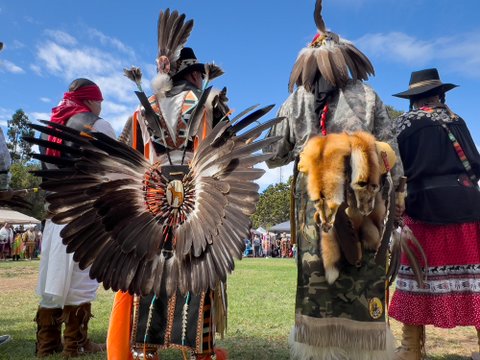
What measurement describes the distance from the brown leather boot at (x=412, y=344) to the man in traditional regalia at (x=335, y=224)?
97cm

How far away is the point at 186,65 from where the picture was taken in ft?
9.73

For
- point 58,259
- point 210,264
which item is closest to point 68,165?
point 210,264

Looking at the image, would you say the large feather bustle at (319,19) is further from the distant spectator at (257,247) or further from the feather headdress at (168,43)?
the distant spectator at (257,247)

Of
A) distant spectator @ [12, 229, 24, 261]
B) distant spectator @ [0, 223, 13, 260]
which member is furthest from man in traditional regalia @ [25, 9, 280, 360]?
distant spectator @ [12, 229, 24, 261]

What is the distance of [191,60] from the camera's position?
2.98 m

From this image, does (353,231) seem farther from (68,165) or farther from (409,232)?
(68,165)

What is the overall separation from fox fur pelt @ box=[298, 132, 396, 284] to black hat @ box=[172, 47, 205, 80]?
947mm

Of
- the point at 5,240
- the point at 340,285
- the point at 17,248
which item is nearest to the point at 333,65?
the point at 340,285

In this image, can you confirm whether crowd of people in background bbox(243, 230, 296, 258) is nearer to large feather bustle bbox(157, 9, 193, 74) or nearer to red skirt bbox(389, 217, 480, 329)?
red skirt bbox(389, 217, 480, 329)

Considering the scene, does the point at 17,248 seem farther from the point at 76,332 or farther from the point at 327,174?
the point at 327,174

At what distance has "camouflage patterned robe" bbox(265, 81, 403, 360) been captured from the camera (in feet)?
A: 8.48

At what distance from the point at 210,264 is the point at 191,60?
1.46 metres

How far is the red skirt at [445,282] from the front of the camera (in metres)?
3.45

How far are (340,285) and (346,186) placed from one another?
23.5 inches
